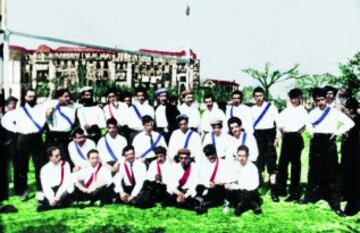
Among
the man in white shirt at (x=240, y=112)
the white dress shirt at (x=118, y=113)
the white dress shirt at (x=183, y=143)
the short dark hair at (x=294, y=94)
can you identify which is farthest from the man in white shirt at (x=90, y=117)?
the short dark hair at (x=294, y=94)

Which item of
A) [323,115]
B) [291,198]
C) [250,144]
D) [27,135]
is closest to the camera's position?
[323,115]

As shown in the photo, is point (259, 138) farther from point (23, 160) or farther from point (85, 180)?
point (23, 160)

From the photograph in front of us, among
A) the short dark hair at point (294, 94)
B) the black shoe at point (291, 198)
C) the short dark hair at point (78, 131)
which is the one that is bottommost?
the black shoe at point (291, 198)

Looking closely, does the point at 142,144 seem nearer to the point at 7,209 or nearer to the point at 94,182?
the point at 94,182

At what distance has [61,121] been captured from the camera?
748 cm

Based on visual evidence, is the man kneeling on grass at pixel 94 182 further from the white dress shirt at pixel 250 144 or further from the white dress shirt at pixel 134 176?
the white dress shirt at pixel 250 144

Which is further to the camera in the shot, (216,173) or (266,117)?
(266,117)

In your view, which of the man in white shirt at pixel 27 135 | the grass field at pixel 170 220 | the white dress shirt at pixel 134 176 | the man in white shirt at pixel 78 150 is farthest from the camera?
the man in white shirt at pixel 27 135

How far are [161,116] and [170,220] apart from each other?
2328 mm

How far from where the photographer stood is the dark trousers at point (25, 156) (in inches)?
292

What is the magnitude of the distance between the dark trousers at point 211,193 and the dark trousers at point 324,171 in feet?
4.37

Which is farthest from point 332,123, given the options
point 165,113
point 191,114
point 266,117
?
point 165,113

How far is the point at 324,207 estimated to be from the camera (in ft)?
22.7

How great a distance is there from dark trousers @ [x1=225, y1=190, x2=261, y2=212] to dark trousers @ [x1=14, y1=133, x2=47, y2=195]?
3020 mm
